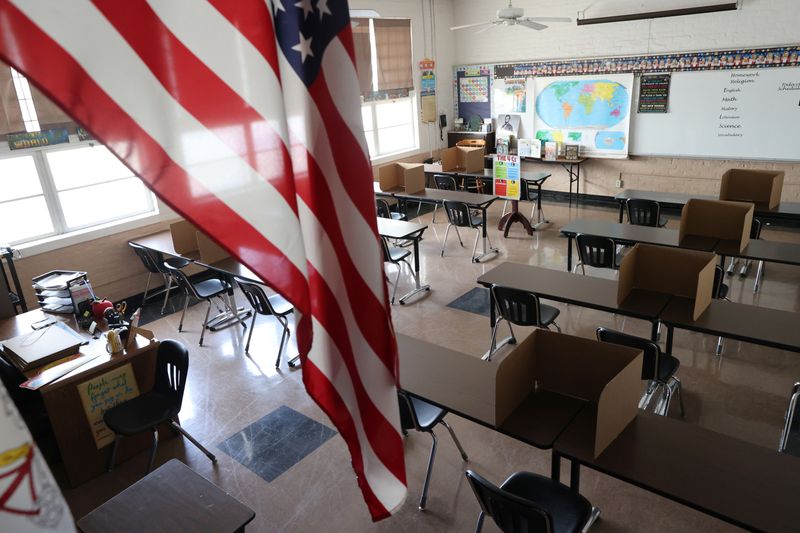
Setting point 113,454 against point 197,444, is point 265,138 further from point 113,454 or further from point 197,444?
point 113,454

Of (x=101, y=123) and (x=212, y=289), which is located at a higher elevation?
(x=101, y=123)

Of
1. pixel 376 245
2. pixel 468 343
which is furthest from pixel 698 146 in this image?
pixel 376 245

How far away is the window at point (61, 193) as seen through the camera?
19.4ft

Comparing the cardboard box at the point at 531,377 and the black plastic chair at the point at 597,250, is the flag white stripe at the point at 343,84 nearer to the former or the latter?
the cardboard box at the point at 531,377

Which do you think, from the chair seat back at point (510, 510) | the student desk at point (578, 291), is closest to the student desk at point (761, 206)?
the student desk at point (578, 291)

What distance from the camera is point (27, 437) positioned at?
69 cm

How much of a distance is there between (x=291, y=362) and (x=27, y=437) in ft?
15.1

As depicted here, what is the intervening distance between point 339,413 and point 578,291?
360 centimetres

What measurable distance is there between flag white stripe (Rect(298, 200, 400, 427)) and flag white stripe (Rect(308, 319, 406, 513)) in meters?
0.05

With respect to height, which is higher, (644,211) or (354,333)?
(354,333)

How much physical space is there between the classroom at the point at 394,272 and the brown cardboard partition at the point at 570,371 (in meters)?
0.02

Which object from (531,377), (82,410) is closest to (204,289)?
(82,410)

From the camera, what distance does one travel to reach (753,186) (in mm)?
6656

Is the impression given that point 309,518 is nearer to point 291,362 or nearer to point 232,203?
point 291,362
